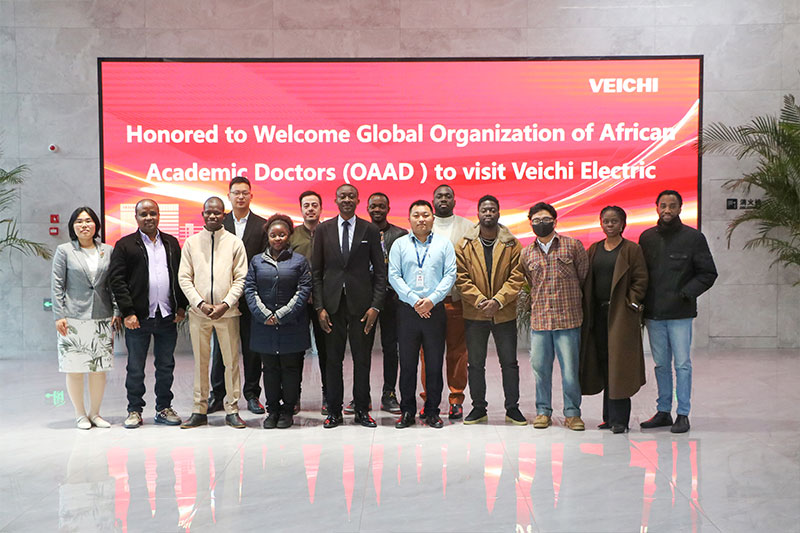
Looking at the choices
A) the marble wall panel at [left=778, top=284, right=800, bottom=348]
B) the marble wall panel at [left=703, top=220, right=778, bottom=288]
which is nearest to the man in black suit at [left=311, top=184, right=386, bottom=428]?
the marble wall panel at [left=703, top=220, right=778, bottom=288]

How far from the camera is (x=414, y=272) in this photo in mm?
5227

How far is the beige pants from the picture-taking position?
5.32 m

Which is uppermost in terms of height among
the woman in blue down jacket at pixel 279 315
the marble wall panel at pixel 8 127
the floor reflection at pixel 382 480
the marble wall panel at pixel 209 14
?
the marble wall panel at pixel 209 14

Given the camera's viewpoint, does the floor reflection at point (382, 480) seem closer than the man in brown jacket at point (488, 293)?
Yes

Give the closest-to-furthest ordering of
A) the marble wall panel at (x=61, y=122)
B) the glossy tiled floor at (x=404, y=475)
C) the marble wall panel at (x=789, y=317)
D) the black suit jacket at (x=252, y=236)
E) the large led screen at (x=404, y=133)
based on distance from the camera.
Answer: the glossy tiled floor at (x=404, y=475) → the black suit jacket at (x=252, y=236) → the large led screen at (x=404, y=133) → the marble wall panel at (x=61, y=122) → the marble wall panel at (x=789, y=317)

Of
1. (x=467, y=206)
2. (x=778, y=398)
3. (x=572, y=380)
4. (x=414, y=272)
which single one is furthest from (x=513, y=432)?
(x=467, y=206)

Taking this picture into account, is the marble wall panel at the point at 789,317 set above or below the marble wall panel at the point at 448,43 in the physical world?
below

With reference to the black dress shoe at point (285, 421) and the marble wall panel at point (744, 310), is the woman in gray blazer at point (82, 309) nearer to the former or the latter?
the black dress shoe at point (285, 421)

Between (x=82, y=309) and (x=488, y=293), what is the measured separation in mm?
2714

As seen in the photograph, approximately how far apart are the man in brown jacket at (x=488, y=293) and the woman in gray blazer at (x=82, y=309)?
7.86ft

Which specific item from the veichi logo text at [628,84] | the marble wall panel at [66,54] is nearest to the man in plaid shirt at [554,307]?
the veichi logo text at [628,84]

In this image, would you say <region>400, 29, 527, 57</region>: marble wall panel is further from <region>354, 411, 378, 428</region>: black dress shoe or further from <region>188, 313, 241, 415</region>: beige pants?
<region>354, 411, 378, 428</region>: black dress shoe

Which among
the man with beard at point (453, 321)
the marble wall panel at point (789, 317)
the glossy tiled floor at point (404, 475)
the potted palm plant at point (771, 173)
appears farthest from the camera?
the marble wall panel at point (789, 317)

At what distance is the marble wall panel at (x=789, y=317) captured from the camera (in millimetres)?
8578
